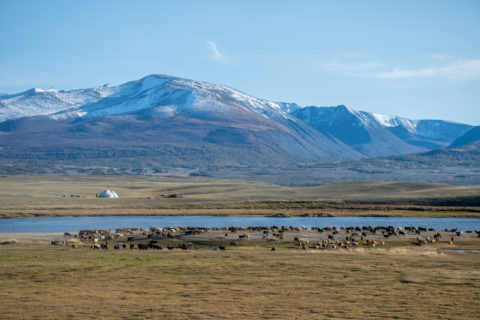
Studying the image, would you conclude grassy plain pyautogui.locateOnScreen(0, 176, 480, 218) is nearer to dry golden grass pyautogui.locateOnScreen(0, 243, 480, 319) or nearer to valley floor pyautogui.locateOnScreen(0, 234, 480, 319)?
valley floor pyautogui.locateOnScreen(0, 234, 480, 319)

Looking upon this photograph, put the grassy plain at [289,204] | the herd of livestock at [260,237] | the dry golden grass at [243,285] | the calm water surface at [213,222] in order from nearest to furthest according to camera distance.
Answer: the dry golden grass at [243,285] → the herd of livestock at [260,237] → the calm water surface at [213,222] → the grassy plain at [289,204]

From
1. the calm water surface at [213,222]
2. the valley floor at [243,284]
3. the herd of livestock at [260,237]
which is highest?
the valley floor at [243,284]

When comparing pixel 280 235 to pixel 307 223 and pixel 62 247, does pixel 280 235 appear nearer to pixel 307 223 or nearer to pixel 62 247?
pixel 62 247

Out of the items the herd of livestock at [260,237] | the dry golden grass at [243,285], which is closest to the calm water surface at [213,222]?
the herd of livestock at [260,237]

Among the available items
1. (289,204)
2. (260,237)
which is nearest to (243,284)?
(260,237)

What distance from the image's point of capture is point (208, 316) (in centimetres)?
2139

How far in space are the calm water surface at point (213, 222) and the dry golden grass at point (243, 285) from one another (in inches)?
1266

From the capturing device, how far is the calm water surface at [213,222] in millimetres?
70562

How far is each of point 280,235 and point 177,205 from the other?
5840 cm

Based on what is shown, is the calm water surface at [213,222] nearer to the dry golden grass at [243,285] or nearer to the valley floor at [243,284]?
the valley floor at [243,284]

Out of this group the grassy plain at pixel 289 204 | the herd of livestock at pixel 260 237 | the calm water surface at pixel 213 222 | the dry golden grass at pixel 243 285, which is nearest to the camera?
the dry golden grass at pixel 243 285

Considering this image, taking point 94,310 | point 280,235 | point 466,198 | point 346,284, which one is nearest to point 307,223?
point 280,235

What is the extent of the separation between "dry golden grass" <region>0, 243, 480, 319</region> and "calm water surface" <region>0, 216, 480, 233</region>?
105 feet

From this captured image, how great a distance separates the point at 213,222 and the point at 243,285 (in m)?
50.6
